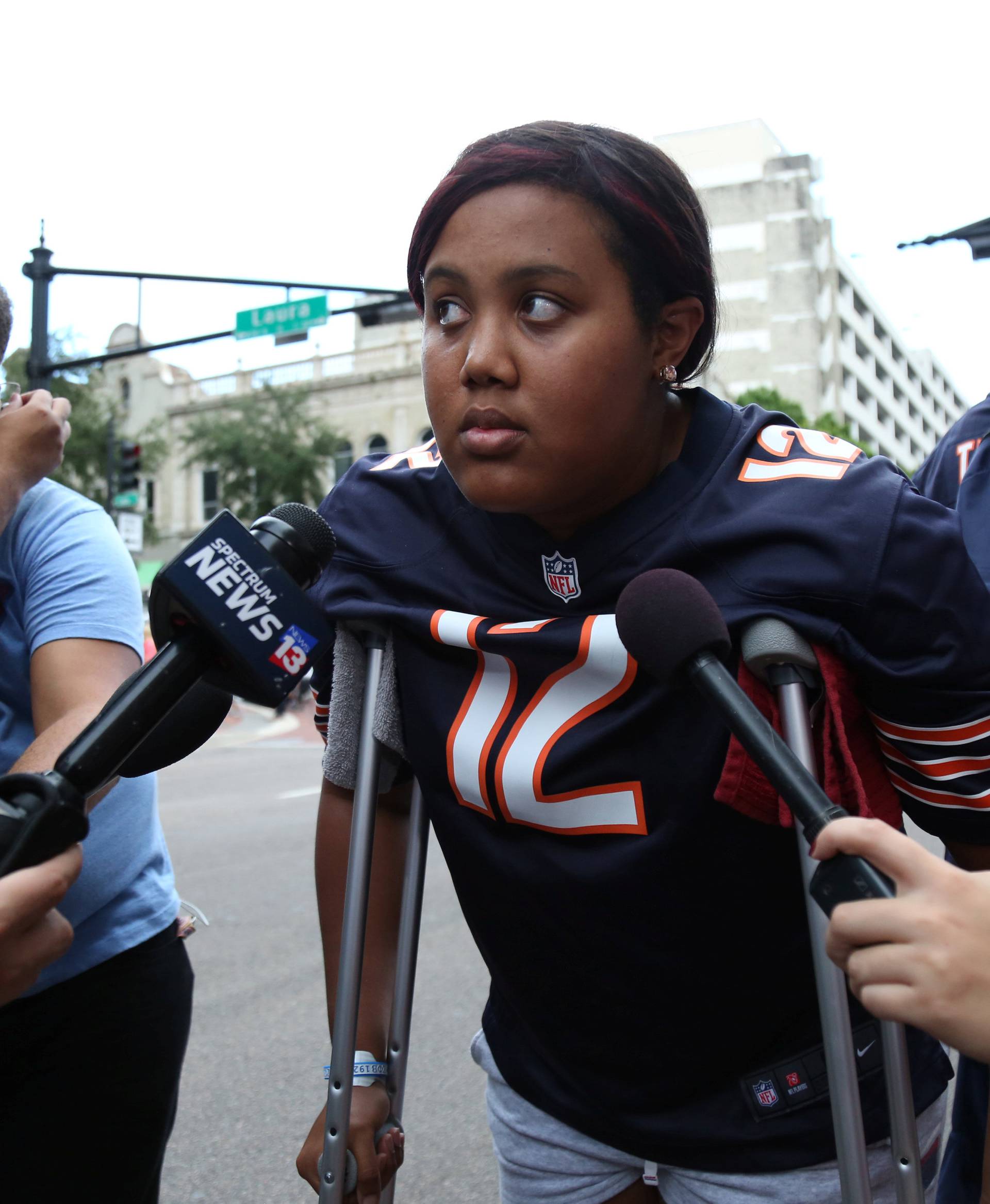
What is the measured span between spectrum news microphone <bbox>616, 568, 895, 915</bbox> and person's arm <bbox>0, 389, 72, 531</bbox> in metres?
1.19

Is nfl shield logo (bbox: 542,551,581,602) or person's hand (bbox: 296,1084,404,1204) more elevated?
nfl shield logo (bbox: 542,551,581,602)

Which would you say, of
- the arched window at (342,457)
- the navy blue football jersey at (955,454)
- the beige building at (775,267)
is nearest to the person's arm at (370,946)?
the navy blue football jersey at (955,454)

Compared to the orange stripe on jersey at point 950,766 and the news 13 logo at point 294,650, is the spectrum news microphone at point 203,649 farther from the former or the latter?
the orange stripe on jersey at point 950,766

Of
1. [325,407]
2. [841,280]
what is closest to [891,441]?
[841,280]

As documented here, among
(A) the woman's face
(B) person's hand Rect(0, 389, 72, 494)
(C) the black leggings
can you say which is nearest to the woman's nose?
(A) the woman's face

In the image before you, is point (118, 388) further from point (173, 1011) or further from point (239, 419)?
point (173, 1011)

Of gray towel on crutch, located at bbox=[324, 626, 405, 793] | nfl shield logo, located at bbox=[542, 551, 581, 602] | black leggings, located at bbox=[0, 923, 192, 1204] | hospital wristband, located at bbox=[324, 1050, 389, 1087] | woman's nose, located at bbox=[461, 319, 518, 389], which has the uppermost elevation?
woman's nose, located at bbox=[461, 319, 518, 389]

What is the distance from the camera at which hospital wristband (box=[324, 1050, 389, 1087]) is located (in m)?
1.83

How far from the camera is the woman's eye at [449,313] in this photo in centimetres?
161

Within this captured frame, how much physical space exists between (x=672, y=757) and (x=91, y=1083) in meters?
1.24

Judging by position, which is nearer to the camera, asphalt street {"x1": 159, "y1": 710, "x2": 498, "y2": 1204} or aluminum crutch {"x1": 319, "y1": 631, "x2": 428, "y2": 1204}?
aluminum crutch {"x1": 319, "y1": 631, "x2": 428, "y2": 1204}

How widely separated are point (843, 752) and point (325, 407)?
137 feet

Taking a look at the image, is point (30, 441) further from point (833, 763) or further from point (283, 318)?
point (283, 318)

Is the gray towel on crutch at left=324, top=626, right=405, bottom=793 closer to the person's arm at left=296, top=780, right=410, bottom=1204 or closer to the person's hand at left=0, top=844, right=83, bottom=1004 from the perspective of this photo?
the person's arm at left=296, top=780, right=410, bottom=1204
